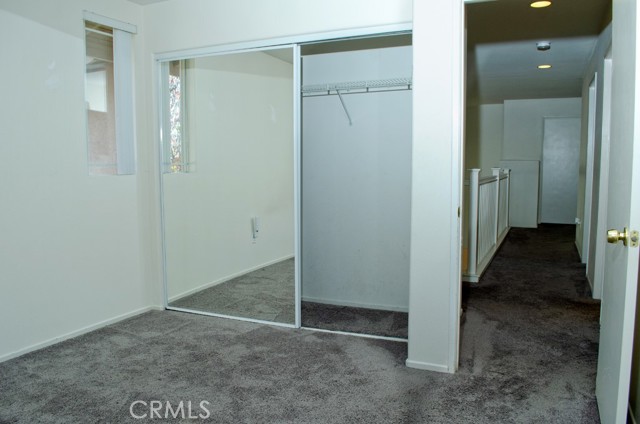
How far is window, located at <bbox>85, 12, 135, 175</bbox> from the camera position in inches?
131

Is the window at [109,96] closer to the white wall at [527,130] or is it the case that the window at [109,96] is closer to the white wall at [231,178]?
the white wall at [231,178]

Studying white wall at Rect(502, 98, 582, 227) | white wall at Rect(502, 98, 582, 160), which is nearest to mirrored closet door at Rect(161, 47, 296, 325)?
white wall at Rect(502, 98, 582, 227)

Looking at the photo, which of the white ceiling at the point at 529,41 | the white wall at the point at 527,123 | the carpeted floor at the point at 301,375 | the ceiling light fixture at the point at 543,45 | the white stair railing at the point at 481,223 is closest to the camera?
the carpeted floor at the point at 301,375

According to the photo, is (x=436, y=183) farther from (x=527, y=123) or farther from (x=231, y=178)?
(x=527, y=123)

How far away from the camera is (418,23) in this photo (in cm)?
258

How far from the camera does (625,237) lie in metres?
1.68

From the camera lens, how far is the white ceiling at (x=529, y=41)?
3924mm

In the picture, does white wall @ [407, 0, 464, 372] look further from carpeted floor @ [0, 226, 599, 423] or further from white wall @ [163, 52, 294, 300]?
white wall @ [163, 52, 294, 300]

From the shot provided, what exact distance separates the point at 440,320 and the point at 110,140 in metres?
2.48

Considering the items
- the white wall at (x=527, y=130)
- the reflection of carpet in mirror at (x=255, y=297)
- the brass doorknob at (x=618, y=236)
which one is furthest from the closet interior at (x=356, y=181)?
the white wall at (x=527, y=130)

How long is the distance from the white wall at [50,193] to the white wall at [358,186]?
56.5 inches

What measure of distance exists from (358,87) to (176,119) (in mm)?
1393

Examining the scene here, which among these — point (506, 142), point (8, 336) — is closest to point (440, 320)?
point (8, 336)

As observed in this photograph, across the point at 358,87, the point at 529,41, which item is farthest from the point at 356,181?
the point at 529,41
